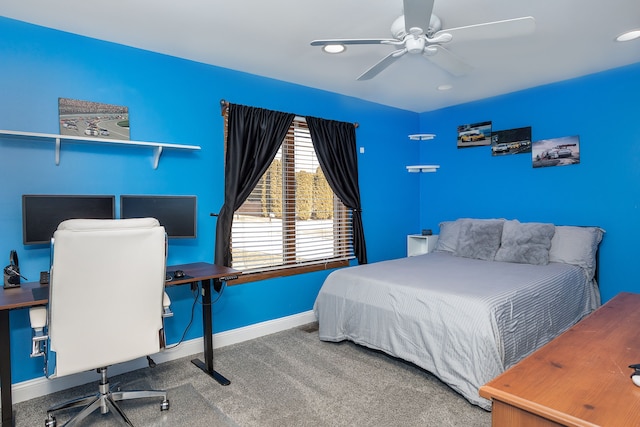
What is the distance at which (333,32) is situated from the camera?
8.75 feet

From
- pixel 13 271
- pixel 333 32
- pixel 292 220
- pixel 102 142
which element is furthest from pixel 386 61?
pixel 13 271

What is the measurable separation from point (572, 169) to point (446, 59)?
7.24ft

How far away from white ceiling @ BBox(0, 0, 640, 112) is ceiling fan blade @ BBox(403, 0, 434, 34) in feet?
0.95

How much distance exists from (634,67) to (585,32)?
1.21m

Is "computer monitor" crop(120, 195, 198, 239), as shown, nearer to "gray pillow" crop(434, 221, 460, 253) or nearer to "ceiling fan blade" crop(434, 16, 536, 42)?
"ceiling fan blade" crop(434, 16, 536, 42)

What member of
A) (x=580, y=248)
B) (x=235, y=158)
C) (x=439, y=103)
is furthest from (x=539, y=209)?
(x=235, y=158)

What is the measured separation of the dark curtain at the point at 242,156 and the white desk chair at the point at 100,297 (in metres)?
1.19

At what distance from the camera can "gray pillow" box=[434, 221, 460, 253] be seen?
14.1 feet

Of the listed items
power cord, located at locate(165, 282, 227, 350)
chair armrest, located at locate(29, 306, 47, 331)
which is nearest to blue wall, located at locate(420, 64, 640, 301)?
power cord, located at locate(165, 282, 227, 350)

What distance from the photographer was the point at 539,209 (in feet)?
13.3

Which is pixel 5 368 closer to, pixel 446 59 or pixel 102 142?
pixel 102 142

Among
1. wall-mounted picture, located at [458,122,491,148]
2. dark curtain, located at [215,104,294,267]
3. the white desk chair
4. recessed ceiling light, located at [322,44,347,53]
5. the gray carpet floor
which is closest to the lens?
the white desk chair

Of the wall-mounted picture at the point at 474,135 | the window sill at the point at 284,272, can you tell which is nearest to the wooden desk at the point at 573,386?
the window sill at the point at 284,272

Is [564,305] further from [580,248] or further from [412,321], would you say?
[412,321]
